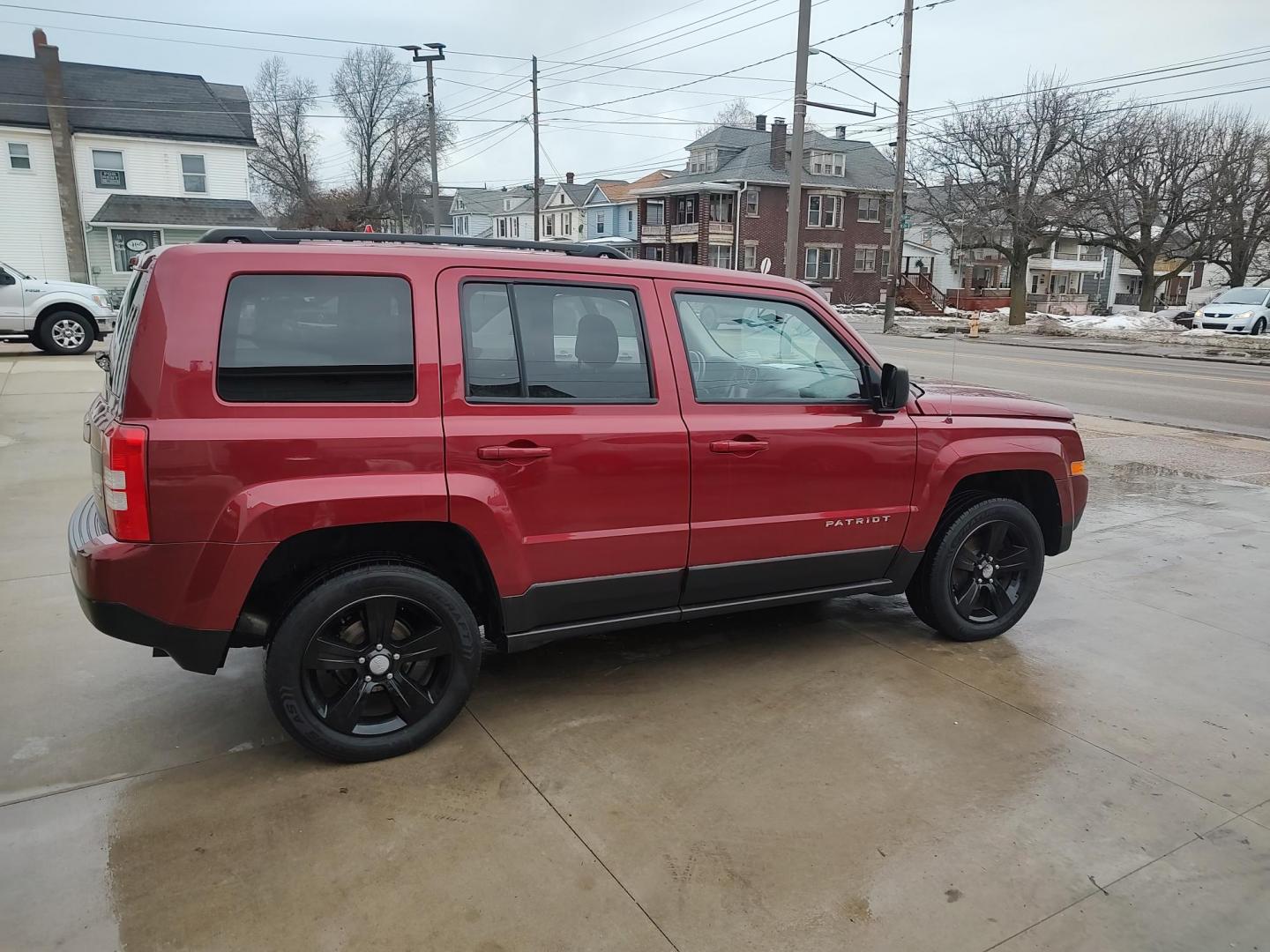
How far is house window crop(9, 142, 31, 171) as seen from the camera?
32188mm

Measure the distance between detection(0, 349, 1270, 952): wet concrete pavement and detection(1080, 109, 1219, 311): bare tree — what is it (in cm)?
4068

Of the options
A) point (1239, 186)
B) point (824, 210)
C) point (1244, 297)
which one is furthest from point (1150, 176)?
point (824, 210)

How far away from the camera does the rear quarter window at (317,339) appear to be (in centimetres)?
307

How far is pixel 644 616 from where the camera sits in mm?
3822

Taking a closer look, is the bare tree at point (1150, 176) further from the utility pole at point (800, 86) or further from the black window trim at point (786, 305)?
the black window trim at point (786, 305)

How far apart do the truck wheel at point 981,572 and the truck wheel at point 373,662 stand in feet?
7.62

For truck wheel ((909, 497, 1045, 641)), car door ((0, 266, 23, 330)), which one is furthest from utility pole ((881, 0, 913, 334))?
truck wheel ((909, 497, 1045, 641))

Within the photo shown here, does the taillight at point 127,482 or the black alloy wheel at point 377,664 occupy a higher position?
the taillight at point 127,482

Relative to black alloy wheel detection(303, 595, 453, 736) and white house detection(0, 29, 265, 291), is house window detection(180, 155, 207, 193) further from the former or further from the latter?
black alloy wheel detection(303, 595, 453, 736)

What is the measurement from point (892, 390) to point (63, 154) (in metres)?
37.3

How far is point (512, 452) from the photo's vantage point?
3.36 m

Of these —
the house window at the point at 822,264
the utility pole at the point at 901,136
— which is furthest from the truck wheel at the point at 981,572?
the house window at the point at 822,264

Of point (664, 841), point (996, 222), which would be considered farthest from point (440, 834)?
point (996, 222)

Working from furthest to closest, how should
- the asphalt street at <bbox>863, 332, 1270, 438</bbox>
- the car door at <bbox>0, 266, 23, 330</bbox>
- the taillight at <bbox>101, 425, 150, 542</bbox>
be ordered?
the car door at <bbox>0, 266, 23, 330</bbox>
the asphalt street at <bbox>863, 332, 1270, 438</bbox>
the taillight at <bbox>101, 425, 150, 542</bbox>
